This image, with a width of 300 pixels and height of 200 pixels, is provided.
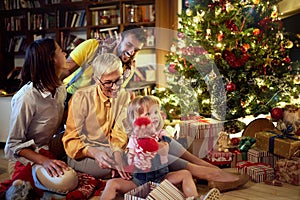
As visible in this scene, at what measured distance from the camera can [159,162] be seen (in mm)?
1639

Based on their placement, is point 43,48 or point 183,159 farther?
point 183,159

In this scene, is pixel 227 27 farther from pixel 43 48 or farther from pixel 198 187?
pixel 43 48

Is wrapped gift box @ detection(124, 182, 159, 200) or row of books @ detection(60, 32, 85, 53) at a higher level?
row of books @ detection(60, 32, 85, 53)

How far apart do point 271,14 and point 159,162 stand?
71.6 inches

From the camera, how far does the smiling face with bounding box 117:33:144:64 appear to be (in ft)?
5.33

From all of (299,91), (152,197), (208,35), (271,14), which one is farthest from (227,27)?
(152,197)

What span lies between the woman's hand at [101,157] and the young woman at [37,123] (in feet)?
0.47

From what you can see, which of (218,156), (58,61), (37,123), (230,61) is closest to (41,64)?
(58,61)

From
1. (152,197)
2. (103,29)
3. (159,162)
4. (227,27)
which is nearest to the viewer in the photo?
(152,197)

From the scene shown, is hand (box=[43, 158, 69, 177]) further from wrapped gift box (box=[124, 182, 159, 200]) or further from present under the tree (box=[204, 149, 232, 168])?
present under the tree (box=[204, 149, 232, 168])

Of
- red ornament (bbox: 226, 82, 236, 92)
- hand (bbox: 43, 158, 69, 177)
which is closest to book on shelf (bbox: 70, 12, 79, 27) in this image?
red ornament (bbox: 226, 82, 236, 92)

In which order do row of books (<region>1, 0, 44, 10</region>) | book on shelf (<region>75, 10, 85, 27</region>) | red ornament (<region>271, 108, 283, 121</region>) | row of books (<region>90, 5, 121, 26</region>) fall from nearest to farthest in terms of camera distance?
red ornament (<region>271, 108, 283, 121</region>) < row of books (<region>90, 5, 121, 26</region>) < book on shelf (<region>75, 10, 85, 27</region>) < row of books (<region>1, 0, 44, 10</region>)

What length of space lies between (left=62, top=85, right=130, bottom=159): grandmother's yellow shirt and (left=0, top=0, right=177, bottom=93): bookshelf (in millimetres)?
1512

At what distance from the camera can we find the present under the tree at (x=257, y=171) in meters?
2.02
